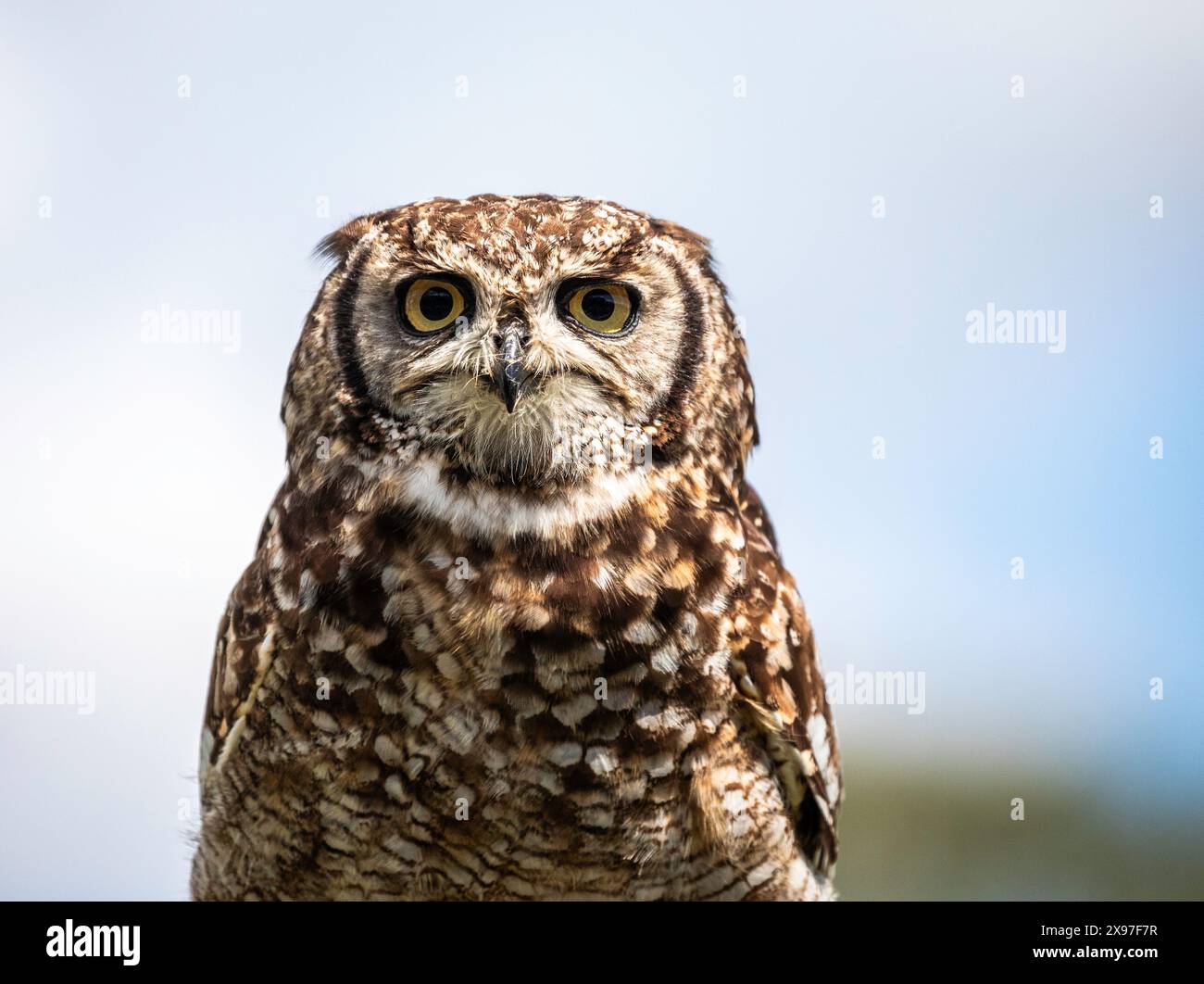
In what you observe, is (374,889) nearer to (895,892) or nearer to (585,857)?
(585,857)

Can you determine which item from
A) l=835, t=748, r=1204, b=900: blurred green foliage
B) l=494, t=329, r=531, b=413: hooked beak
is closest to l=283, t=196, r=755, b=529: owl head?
l=494, t=329, r=531, b=413: hooked beak

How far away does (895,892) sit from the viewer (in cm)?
991

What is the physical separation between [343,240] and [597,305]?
0.81 metres

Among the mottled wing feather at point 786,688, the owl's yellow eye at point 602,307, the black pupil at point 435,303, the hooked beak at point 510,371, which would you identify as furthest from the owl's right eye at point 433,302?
the mottled wing feather at point 786,688

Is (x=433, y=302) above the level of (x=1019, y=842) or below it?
above

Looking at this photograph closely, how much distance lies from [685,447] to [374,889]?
1545mm

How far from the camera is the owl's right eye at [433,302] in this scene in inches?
131

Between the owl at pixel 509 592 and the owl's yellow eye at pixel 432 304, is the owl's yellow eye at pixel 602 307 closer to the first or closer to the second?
the owl at pixel 509 592

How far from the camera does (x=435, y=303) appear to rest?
3.36 meters

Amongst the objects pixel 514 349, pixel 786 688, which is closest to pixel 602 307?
pixel 514 349

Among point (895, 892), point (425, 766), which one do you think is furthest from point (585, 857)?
point (895, 892)

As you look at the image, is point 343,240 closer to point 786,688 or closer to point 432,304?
point 432,304

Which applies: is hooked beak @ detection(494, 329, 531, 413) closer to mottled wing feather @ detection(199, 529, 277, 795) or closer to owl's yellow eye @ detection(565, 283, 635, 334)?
owl's yellow eye @ detection(565, 283, 635, 334)
